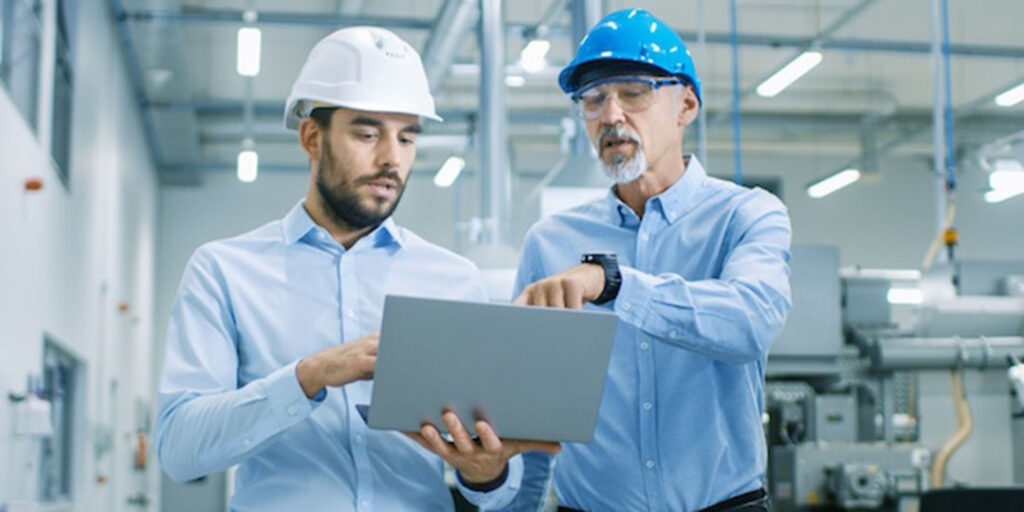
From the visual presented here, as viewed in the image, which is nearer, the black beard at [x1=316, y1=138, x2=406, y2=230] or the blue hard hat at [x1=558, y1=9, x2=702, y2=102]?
the black beard at [x1=316, y1=138, x2=406, y2=230]

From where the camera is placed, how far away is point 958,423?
4.80m

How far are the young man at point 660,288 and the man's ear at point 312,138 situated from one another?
1.34ft

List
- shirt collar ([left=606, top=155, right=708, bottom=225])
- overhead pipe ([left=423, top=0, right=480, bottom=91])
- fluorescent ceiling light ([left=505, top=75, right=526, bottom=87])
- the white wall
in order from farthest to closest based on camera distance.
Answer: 1. fluorescent ceiling light ([left=505, top=75, right=526, bottom=87])
2. overhead pipe ([left=423, top=0, right=480, bottom=91])
3. the white wall
4. shirt collar ([left=606, top=155, right=708, bottom=225])

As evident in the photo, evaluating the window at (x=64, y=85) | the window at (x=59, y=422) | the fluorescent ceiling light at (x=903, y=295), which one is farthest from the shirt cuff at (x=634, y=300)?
the window at (x=64, y=85)

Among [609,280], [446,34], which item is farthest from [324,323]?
[446,34]

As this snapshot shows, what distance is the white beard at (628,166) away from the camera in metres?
1.99

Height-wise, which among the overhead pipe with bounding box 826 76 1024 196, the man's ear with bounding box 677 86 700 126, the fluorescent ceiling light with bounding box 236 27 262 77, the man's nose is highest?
the overhead pipe with bounding box 826 76 1024 196

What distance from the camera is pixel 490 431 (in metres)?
1.56

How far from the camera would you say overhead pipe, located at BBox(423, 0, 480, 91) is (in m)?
8.10

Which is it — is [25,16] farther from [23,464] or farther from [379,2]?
[379,2]

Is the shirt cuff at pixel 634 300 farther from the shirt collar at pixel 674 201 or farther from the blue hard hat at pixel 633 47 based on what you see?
the blue hard hat at pixel 633 47

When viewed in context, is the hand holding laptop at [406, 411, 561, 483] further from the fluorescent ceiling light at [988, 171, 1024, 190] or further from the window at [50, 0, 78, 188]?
the window at [50, 0, 78, 188]

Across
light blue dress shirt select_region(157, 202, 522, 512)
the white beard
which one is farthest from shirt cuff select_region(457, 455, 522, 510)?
the white beard

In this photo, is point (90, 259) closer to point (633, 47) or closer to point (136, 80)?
point (136, 80)
